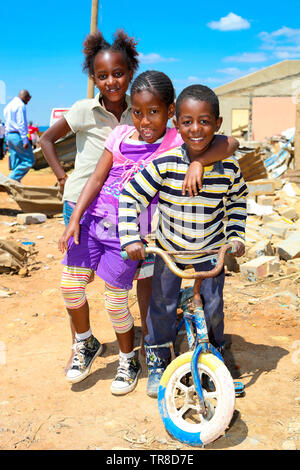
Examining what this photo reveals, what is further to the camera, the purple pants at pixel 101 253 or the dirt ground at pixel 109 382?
the purple pants at pixel 101 253

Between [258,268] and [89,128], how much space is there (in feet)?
9.14

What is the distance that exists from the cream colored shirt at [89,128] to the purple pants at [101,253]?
0.24 meters

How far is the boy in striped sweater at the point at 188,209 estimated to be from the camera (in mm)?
2332

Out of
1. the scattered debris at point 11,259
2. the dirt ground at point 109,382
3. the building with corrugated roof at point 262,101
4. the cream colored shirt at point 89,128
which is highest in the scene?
the building with corrugated roof at point 262,101

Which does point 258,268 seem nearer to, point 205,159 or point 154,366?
point 154,366

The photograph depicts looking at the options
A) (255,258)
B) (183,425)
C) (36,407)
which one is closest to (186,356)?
(183,425)

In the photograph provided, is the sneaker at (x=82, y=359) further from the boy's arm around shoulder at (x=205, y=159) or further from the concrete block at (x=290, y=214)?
the concrete block at (x=290, y=214)

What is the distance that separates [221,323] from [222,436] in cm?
63

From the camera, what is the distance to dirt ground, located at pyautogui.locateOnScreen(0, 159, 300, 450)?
2.38 m

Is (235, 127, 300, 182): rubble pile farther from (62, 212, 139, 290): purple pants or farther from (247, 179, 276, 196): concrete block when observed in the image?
(62, 212, 139, 290): purple pants

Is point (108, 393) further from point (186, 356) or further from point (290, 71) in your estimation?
point (290, 71)

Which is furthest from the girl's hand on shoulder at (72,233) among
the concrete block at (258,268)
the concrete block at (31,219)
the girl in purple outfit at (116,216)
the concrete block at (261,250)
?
the concrete block at (31,219)

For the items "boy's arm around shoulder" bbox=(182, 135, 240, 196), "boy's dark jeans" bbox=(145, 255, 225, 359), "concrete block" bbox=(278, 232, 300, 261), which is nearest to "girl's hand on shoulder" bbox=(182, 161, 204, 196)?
"boy's arm around shoulder" bbox=(182, 135, 240, 196)

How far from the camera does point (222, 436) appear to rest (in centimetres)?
238
